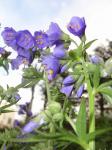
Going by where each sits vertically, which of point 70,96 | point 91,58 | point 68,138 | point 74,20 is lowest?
point 68,138

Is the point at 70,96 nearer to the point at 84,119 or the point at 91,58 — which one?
the point at 91,58

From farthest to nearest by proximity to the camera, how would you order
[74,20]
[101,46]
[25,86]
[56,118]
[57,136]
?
1. [101,46]
2. [25,86]
3. [74,20]
4. [56,118]
5. [57,136]

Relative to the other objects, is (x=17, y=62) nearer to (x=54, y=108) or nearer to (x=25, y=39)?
(x=25, y=39)

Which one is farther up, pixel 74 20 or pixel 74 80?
pixel 74 20

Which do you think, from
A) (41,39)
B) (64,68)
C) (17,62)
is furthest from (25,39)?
(64,68)

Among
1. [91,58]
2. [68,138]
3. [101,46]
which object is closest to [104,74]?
[91,58]
